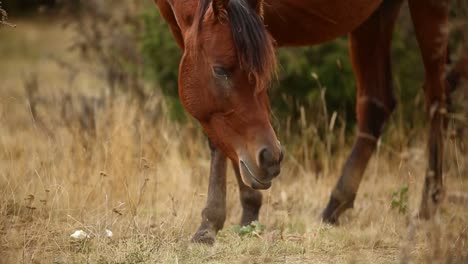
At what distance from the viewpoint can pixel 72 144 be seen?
6371 mm

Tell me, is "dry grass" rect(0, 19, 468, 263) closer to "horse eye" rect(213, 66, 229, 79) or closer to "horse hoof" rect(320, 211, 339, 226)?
"horse hoof" rect(320, 211, 339, 226)

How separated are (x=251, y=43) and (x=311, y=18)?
3.88 ft

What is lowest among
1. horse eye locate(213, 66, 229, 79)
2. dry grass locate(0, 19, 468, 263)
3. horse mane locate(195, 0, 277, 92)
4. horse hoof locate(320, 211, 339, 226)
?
horse hoof locate(320, 211, 339, 226)

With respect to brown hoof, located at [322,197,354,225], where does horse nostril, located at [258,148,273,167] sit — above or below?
above

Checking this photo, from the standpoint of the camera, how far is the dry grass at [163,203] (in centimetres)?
432

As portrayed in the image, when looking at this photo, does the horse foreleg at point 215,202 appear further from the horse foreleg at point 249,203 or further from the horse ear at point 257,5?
the horse ear at point 257,5

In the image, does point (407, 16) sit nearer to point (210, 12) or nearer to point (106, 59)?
point (106, 59)

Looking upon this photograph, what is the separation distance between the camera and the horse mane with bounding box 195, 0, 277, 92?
3.91 metres

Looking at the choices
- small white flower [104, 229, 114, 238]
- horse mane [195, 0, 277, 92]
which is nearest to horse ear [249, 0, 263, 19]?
horse mane [195, 0, 277, 92]

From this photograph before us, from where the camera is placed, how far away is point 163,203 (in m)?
5.78

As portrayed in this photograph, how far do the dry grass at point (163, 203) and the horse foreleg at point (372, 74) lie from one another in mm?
404

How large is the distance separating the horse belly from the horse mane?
0.82 meters

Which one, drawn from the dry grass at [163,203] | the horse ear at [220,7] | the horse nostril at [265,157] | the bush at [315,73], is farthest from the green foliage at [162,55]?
the horse nostril at [265,157]

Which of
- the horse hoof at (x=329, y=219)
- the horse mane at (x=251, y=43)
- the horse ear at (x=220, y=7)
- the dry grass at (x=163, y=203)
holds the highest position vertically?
the horse ear at (x=220, y=7)
